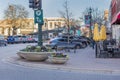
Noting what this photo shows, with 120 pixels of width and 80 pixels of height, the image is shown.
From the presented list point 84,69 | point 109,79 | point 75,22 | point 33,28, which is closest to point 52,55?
point 84,69

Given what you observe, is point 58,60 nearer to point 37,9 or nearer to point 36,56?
point 36,56

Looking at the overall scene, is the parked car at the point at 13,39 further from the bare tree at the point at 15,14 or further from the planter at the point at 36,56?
the planter at the point at 36,56

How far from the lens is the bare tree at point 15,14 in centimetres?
10481

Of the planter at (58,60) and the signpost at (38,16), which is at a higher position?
the signpost at (38,16)

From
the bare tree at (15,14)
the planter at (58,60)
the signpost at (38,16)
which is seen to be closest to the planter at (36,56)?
the planter at (58,60)

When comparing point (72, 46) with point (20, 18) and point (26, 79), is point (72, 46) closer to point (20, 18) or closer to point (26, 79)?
point (26, 79)

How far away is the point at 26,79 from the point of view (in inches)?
534

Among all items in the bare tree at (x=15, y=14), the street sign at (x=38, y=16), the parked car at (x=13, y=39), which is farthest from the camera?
the bare tree at (x=15, y=14)

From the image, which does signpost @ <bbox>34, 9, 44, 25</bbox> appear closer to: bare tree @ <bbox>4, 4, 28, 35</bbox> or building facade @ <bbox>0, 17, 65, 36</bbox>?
bare tree @ <bbox>4, 4, 28, 35</bbox>

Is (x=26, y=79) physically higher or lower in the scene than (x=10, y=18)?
lower

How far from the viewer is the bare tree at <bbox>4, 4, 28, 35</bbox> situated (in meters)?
105

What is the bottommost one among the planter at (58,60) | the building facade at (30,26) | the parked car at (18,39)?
the planter at (58,60)

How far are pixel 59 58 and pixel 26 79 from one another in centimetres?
609

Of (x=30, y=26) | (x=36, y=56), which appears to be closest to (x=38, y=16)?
(x=36, y=56)
